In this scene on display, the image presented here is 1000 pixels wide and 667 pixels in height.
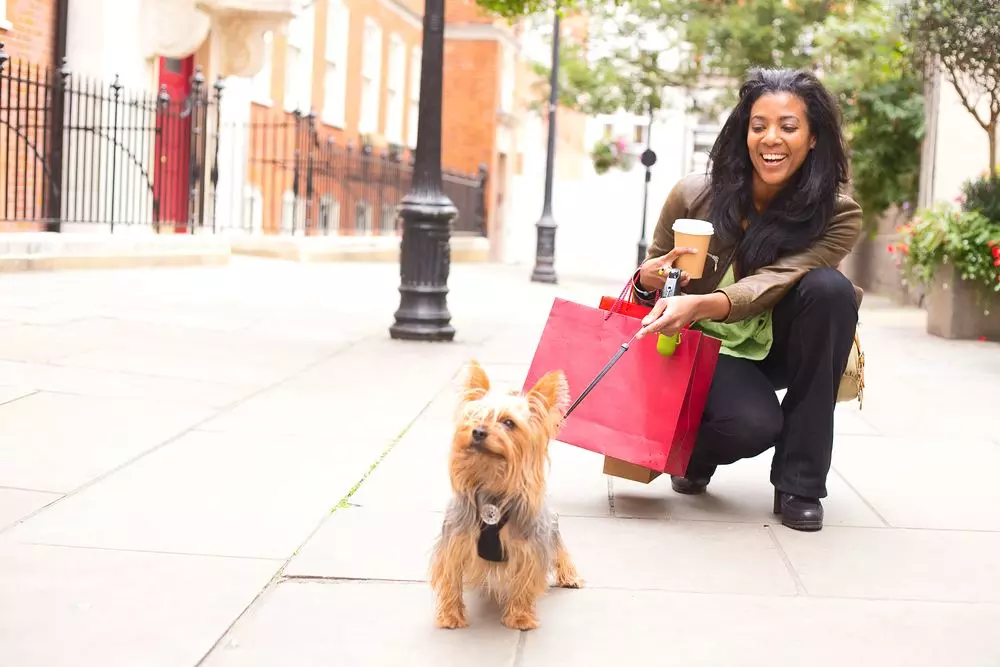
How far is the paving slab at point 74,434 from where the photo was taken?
14.9 feet

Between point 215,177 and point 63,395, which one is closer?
point 63,395

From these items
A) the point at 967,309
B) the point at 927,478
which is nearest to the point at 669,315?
the point at 927,478

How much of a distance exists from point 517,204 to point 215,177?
74.4ft

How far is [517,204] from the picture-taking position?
125 feet

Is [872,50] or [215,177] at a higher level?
[872,50]

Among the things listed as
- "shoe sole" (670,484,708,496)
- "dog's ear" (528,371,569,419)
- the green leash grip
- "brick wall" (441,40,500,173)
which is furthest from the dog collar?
"brick wall" (441,40,500,173)

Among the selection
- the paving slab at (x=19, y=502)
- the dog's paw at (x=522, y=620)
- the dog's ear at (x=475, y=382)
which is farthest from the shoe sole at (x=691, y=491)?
the paving slab at (x=19, y=502)

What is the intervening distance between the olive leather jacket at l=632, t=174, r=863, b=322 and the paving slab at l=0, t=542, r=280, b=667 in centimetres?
177

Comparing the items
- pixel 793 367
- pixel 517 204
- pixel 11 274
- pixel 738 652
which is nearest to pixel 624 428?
pixel 793 367

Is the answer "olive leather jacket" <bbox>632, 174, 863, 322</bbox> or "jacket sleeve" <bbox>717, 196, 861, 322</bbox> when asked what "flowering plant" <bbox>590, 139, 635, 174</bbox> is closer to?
"olive leather jacket" <bbox>632, 174, 863, 322</bbox>

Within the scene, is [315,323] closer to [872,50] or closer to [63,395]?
[63,395]

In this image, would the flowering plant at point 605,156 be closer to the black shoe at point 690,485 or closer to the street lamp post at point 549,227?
the street lamp post at point 549,227

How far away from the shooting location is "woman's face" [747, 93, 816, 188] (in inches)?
167

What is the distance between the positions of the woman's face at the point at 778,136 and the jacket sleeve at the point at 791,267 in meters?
0.24
